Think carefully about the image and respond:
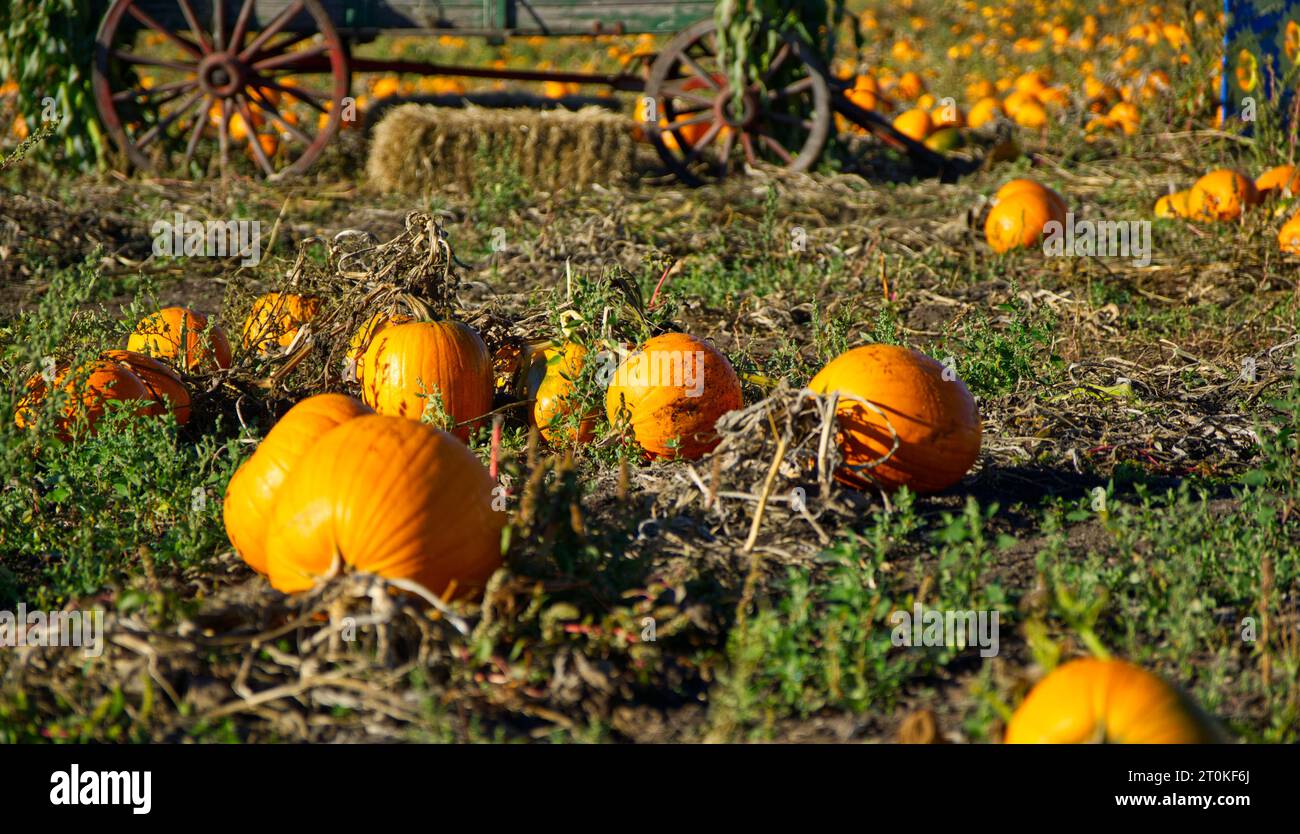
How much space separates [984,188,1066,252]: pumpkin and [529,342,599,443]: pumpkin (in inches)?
117

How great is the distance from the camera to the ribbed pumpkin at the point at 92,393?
3.73 m

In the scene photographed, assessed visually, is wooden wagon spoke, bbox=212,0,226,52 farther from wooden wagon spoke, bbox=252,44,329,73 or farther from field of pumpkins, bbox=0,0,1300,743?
field of pumpkins, bbox=0,0,1300,743

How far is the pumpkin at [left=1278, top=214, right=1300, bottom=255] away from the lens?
225 inches

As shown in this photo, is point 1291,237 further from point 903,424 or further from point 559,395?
point 559,395

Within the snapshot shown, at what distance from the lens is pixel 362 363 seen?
396cm

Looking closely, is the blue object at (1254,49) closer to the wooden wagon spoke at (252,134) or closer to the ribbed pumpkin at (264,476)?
the ribbed pumpkin at (264,476)

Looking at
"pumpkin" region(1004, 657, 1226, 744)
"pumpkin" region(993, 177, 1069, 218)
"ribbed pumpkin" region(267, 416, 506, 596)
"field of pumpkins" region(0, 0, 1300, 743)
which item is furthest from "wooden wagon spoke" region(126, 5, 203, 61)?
"pumpkin" region(1004, 657, 1226, 744)

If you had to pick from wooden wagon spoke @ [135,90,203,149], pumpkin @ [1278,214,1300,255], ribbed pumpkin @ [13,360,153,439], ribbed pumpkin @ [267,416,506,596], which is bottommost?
ribbed pumpkin @ [267,416,506,596]

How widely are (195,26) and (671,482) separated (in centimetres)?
581

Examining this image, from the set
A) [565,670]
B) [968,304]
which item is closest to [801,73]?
[968,304]

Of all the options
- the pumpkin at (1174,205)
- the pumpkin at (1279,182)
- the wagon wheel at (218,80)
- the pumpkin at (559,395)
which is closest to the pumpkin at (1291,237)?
the pumpkin at (1279,182)

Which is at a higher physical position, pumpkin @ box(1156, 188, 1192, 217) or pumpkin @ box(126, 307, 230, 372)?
pumpkin @ box(1156, 188, 1192, 217)
